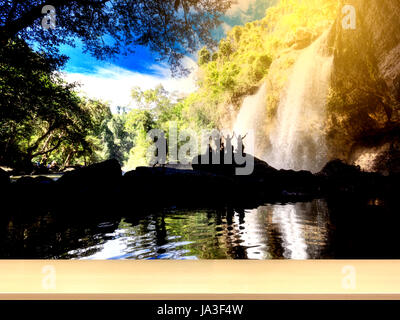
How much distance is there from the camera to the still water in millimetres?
2117

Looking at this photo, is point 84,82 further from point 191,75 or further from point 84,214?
point 84,214

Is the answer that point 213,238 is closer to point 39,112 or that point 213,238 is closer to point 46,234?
point 46,234

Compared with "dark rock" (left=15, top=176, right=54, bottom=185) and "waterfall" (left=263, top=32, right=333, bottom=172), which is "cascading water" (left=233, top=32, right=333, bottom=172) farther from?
"dark rock" (left=15, top=176, right=54, bottom=185)

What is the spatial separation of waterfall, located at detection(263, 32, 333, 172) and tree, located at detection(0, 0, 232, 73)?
9.82 m

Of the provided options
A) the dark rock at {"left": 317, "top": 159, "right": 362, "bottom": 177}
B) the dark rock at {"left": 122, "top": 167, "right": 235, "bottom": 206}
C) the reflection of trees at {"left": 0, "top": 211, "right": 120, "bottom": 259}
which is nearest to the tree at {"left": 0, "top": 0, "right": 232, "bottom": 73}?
the reflection of trees at {"left": 0, "top": 211, "right": 120, "bottom": 259}

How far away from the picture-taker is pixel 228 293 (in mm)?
1884

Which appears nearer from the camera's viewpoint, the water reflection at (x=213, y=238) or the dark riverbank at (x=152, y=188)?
the water reflection at (x=213, y=238)

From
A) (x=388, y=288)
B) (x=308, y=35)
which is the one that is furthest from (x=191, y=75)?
(x=308, y=35)

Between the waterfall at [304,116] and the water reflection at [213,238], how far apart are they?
31.3ft

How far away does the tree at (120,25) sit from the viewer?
11.6ft

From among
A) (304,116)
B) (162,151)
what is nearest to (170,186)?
(162,151)

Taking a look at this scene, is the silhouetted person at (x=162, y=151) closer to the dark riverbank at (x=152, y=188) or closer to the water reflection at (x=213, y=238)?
the dark riverbank at (x=152, y=188)

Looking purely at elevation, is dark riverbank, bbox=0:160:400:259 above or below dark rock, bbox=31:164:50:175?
below

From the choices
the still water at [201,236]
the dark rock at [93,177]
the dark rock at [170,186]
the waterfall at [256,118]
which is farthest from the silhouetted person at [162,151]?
the waterfall at [256,118]
